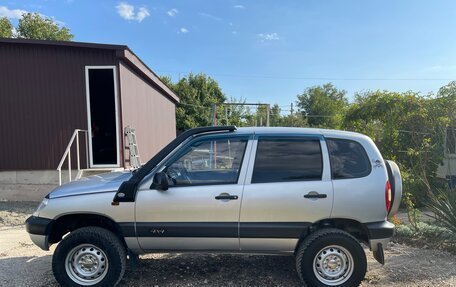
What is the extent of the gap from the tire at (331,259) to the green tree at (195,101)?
2777cm

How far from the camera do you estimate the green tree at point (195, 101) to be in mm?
33031

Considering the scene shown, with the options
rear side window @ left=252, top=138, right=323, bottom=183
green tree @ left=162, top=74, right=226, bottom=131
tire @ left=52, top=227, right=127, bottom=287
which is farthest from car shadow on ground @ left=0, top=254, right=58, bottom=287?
green tree @ left=162, top=74, right=226, bottom=131

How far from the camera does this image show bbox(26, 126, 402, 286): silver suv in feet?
13.7

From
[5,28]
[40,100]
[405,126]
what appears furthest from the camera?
[5,28]

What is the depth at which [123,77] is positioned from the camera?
10.6 m

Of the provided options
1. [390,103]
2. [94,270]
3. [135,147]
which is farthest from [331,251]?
[390,103]

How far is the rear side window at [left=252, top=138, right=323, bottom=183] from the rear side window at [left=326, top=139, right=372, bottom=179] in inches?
6.0

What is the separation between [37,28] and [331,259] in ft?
115

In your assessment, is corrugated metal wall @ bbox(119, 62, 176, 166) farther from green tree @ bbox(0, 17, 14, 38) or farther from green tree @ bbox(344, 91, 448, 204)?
green tree @ bbox(0, 17, 14, 38)

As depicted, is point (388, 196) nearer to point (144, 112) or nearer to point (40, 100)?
point (40, 100)

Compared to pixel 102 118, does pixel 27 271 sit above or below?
below

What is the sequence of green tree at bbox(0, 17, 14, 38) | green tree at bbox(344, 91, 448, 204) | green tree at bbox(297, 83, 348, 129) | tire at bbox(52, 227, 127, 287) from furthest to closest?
green tree at bbox(297, 83, 348, 129)
green tree at bbox(0, 17, 14, 38)
green tree at bbox(344, 91, 448, 204)
tire at bbox(52, 227, 127, 287)

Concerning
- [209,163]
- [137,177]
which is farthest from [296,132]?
[137,177]

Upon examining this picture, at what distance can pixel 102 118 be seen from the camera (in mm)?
13383
